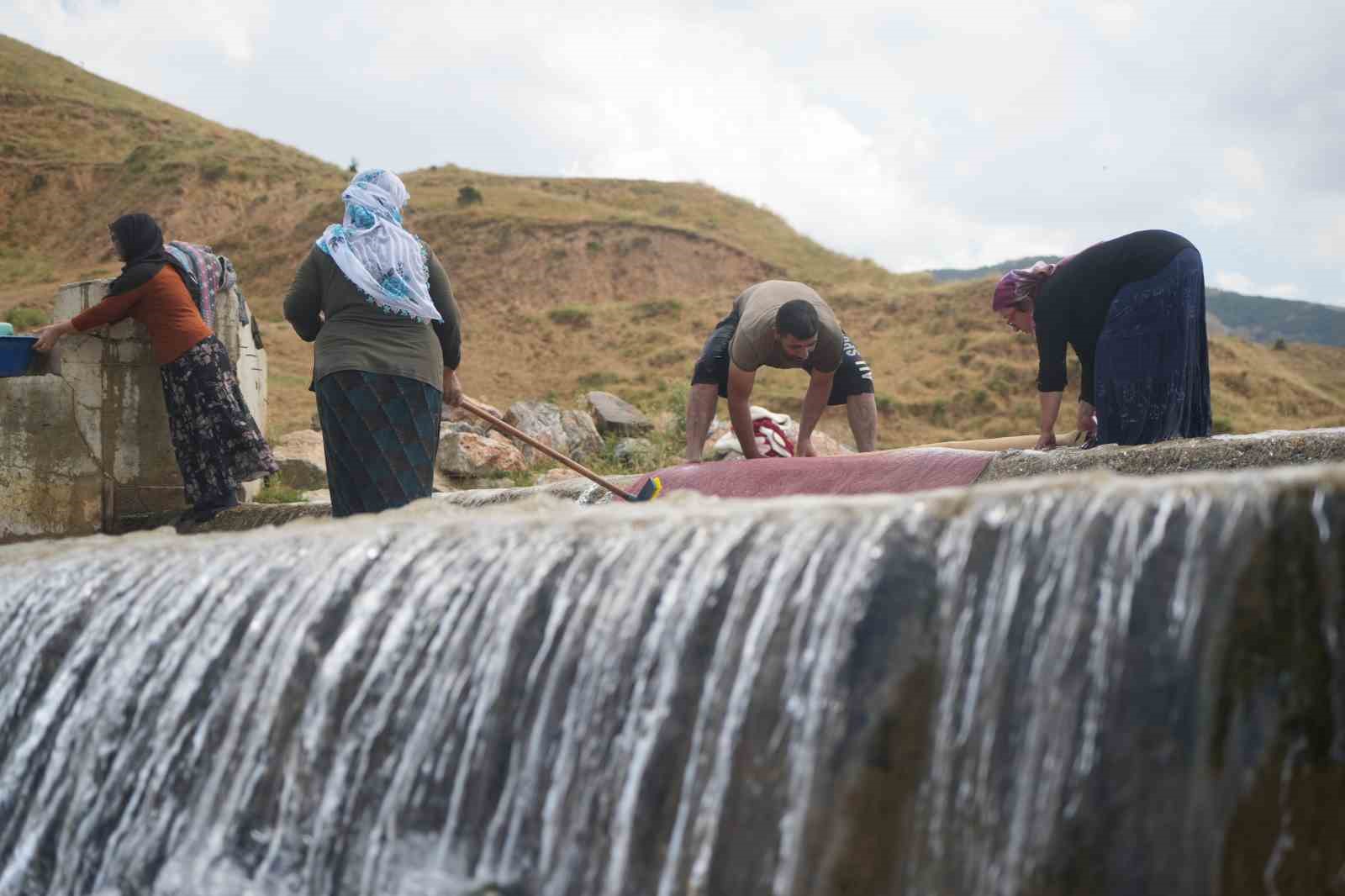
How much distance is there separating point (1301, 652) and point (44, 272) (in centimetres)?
3072

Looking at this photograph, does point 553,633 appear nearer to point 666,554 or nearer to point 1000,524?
point 666,554

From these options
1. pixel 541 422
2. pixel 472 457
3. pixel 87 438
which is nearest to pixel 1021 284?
pixel 87 438

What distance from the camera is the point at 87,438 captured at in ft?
18.6

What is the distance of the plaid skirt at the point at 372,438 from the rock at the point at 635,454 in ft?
23.2

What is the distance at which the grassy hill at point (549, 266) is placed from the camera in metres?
21.5

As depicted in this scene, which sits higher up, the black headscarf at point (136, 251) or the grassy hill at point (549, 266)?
the grassy hill at point (549, 266)

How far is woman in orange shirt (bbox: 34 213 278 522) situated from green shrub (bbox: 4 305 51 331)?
54.0 ft

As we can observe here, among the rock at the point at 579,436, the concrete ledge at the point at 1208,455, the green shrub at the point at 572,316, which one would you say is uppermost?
the green shrub at the point at 572,316

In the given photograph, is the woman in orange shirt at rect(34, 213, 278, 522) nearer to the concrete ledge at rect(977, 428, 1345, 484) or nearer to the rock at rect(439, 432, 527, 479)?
the concrete ledge at rect(977, 428, 1345, 484)

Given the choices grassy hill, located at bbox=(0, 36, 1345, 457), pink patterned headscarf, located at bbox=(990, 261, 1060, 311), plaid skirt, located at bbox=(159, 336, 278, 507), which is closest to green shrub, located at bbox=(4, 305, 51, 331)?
grassy hill, located at bbox=(0, 36, 1345, 457)

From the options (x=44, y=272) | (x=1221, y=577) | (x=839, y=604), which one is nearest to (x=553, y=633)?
(x=839, y=604)

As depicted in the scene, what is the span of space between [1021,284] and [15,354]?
4614 mm

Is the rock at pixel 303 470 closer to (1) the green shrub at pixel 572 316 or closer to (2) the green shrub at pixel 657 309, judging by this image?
(1) the green shrub at pixel 572 316

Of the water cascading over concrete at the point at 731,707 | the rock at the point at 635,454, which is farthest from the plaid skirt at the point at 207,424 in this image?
the rock at the point at 635,454
